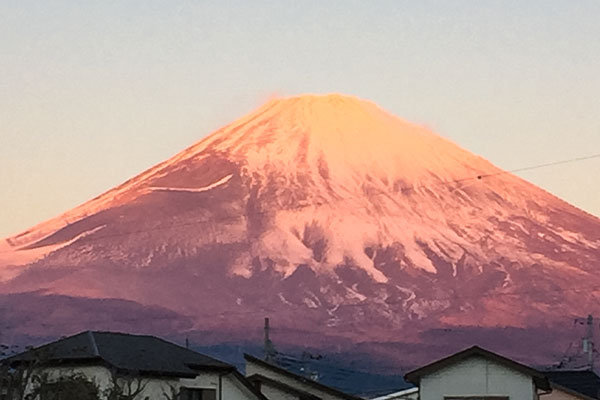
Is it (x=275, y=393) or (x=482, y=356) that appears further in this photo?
(x=275, y=393)

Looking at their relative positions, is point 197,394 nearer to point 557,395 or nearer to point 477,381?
point 477,381

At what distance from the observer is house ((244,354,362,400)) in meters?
52.3

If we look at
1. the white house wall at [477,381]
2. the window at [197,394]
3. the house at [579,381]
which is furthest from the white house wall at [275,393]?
the house at [579,381]

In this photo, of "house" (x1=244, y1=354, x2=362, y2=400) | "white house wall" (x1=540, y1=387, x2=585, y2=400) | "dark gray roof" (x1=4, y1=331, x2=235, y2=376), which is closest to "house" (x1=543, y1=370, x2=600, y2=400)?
"white house wall" (x1=540, y1=387, x2=585, y2=400)

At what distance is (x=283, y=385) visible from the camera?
171 feet

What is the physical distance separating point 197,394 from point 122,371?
190 inches

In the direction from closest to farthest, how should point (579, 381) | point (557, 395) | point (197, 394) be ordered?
point (197, 394) < point (557, 395) < point (579, 381)

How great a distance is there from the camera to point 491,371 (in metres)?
47.0

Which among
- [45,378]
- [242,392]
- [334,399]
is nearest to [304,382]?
[334,399]

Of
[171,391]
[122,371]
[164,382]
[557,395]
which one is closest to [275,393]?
[164,382]

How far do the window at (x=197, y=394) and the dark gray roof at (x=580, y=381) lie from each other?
1561 centimetres

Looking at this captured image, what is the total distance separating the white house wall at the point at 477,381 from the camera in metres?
46.7

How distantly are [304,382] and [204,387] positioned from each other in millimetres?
7193

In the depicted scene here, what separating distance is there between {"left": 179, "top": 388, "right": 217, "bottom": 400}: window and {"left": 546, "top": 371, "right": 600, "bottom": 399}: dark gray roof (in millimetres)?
15610
